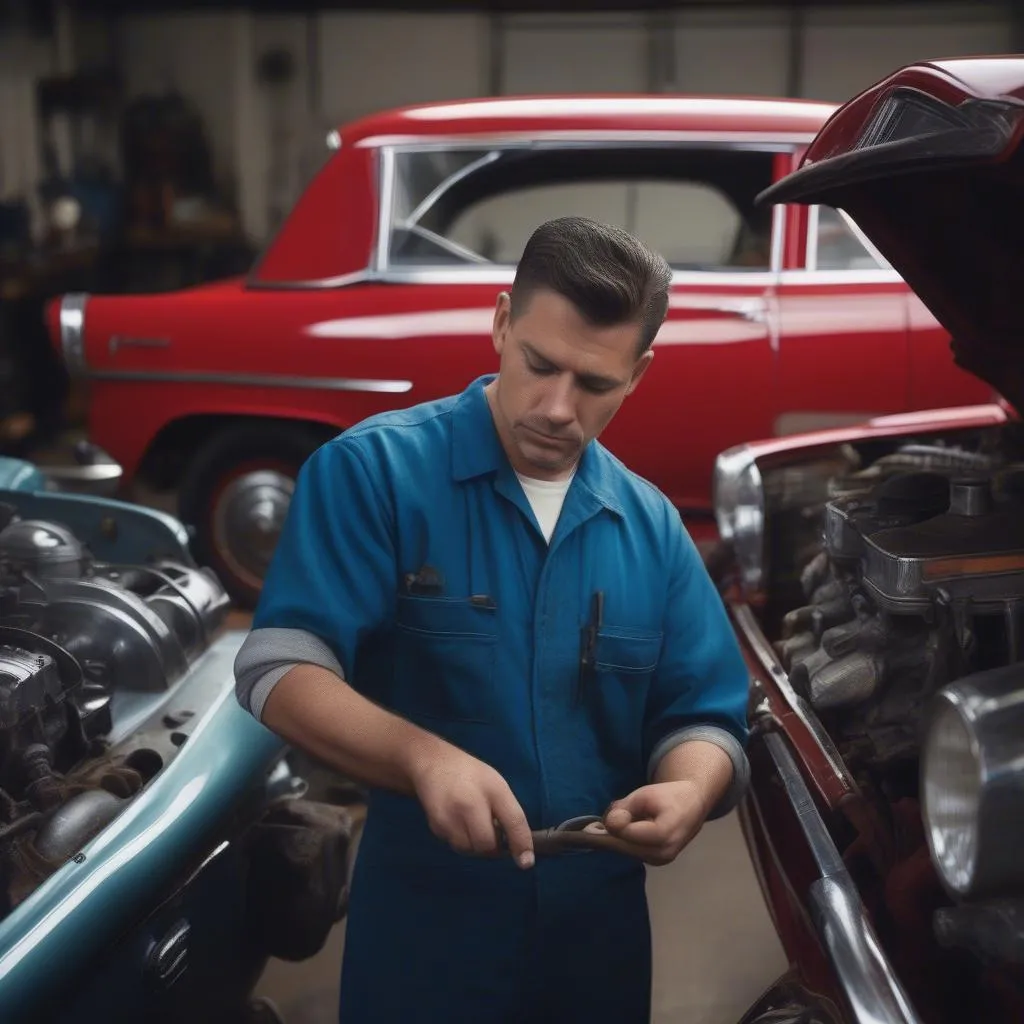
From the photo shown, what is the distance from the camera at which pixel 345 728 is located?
3.78 feet

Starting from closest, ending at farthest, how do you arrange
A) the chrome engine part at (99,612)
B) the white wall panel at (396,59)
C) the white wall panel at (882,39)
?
the chrome engine part at (99,612), the white wall panel at (882,39), the white wall panel at (396,59)

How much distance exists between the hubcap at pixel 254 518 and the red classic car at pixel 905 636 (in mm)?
1455

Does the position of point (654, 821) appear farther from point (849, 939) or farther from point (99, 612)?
point (99, 612)

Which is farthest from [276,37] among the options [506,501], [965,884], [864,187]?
[965,884]

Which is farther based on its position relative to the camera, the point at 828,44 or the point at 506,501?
the point at 828,44

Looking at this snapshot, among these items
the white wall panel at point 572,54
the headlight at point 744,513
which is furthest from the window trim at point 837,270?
the white wall panel at point 572,54

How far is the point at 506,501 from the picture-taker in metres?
1.28

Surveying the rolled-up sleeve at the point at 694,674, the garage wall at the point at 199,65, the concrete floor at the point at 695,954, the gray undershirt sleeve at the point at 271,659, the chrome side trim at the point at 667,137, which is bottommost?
the concrete floor at the point at 695,954

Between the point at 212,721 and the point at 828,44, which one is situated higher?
the point at 828,44

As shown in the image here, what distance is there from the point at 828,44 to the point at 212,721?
206 inches

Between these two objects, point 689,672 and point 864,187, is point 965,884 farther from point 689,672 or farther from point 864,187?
point 864,187

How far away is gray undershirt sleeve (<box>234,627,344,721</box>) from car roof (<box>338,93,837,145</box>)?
7.14ft

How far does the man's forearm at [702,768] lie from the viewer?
1244 millimetres

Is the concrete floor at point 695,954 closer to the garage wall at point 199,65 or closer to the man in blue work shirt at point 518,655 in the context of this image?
the man in blue work shirt at point 518,655
